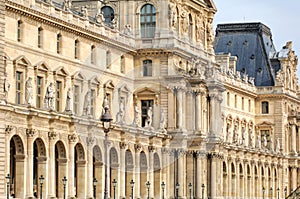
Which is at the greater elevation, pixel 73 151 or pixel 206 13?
pixel 206 13

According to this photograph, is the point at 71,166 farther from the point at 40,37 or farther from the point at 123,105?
the point at 123,105

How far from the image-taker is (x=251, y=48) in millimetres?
154750

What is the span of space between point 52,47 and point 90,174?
1127 centimetres

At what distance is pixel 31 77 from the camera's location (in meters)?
84.0

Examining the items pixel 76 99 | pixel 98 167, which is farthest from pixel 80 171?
pixel 76 99

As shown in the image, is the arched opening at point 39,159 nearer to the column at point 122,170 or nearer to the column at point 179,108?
the column at point 122,170

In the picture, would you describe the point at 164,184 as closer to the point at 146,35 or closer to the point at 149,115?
the point at 149,115

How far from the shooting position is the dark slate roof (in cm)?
15288

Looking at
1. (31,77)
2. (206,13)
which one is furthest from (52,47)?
(206,13)

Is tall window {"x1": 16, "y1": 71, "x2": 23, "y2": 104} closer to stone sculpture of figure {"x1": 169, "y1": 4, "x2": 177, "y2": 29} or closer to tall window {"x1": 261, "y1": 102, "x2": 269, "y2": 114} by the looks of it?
stone sculpture of figure {"x1": 169, "y1": 4, "x2": 177, "y2": 29}

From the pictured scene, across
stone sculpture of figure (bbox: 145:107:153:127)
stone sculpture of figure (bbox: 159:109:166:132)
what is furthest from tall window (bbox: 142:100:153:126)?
stone sculpture of figure (bbox: 145:107:153:127)

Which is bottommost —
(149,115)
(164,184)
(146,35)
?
(164,184)

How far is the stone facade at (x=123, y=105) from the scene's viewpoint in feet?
253

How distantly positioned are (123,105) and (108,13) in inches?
485
